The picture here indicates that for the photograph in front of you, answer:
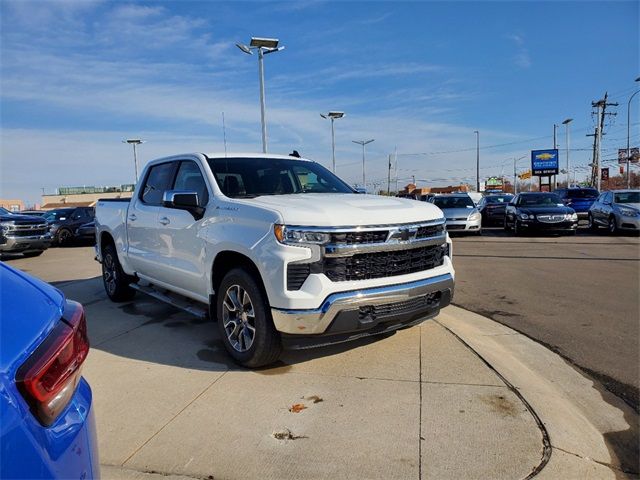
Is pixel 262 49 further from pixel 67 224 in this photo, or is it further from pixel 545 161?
pixel 545 161

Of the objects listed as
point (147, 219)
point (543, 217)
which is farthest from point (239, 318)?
point (543, 217)

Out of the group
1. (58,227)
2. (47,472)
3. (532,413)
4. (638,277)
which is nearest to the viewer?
(47,472)

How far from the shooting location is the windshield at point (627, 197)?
53.1 feet

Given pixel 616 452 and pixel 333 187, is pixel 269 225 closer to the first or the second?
pixel 333 187

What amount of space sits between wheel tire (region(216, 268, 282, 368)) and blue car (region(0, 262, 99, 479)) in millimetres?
2208

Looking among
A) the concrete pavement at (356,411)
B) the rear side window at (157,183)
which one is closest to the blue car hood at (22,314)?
the concrete pavement at (356,411)

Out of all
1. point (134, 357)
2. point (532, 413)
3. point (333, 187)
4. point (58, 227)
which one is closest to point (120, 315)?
point (134, 357)

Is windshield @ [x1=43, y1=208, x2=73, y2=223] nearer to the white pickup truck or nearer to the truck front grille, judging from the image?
the white pickup truck

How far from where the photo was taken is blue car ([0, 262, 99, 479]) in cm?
123

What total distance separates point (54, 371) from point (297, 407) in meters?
2.26

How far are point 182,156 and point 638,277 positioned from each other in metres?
7.66

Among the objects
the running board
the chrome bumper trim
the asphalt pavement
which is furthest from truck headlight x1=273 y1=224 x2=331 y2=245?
the asphalt pavement

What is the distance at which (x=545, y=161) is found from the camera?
156 ft

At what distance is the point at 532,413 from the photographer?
3.32 m
